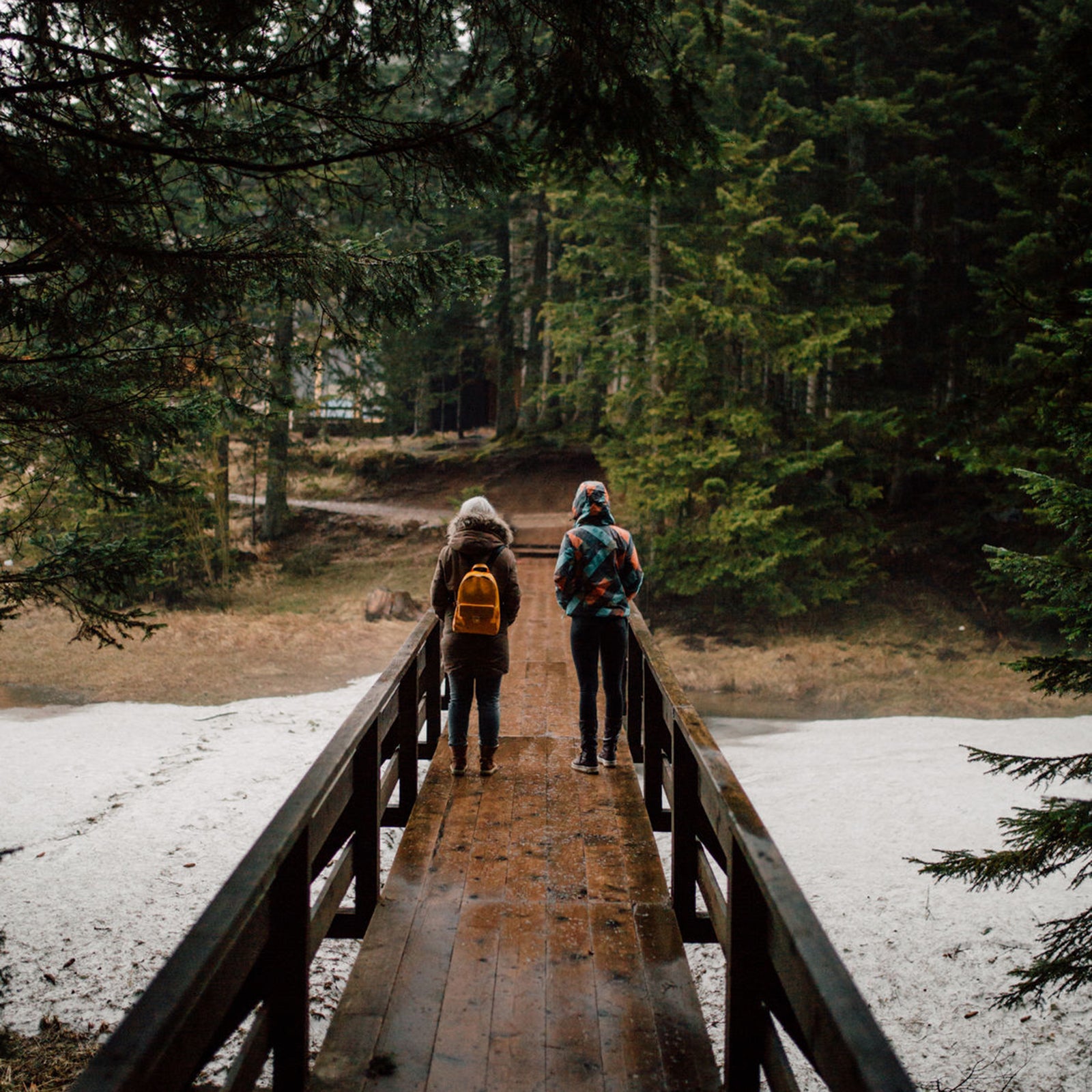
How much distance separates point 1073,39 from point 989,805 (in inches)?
307

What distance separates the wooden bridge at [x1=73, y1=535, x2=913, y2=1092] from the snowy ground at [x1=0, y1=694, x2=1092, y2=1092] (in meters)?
2.54

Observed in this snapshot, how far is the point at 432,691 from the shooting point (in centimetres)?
719

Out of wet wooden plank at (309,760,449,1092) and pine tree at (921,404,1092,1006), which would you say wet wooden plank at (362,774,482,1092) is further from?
pine tree at (921,404,1092,1006)

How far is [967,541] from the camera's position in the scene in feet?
63.0

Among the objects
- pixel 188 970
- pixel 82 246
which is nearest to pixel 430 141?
pixel 82 246

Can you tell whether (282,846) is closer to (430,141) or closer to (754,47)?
(430,141)

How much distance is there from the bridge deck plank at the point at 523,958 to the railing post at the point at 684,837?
136 millimetres

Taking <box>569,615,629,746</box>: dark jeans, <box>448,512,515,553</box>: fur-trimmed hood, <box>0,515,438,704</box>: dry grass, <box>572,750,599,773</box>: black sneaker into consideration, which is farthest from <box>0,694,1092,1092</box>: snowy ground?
<box>448,512,515,553</box>: fur-trimmed hood

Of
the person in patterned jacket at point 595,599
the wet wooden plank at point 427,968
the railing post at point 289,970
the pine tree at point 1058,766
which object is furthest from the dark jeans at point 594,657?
the railing post at point 289,970

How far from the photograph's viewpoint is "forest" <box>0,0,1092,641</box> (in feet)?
14.2

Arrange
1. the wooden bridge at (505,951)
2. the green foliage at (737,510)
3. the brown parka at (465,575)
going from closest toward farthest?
1. the wooden bridge at (505,951)
2. the brown parka at (465,575)
3. the green foliage at (737,510)

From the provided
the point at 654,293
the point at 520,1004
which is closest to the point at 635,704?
the point at 520,1004

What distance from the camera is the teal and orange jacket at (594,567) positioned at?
5.60 meters

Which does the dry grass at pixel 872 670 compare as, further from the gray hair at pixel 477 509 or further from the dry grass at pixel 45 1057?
the dry grass at pixel 45 1057
